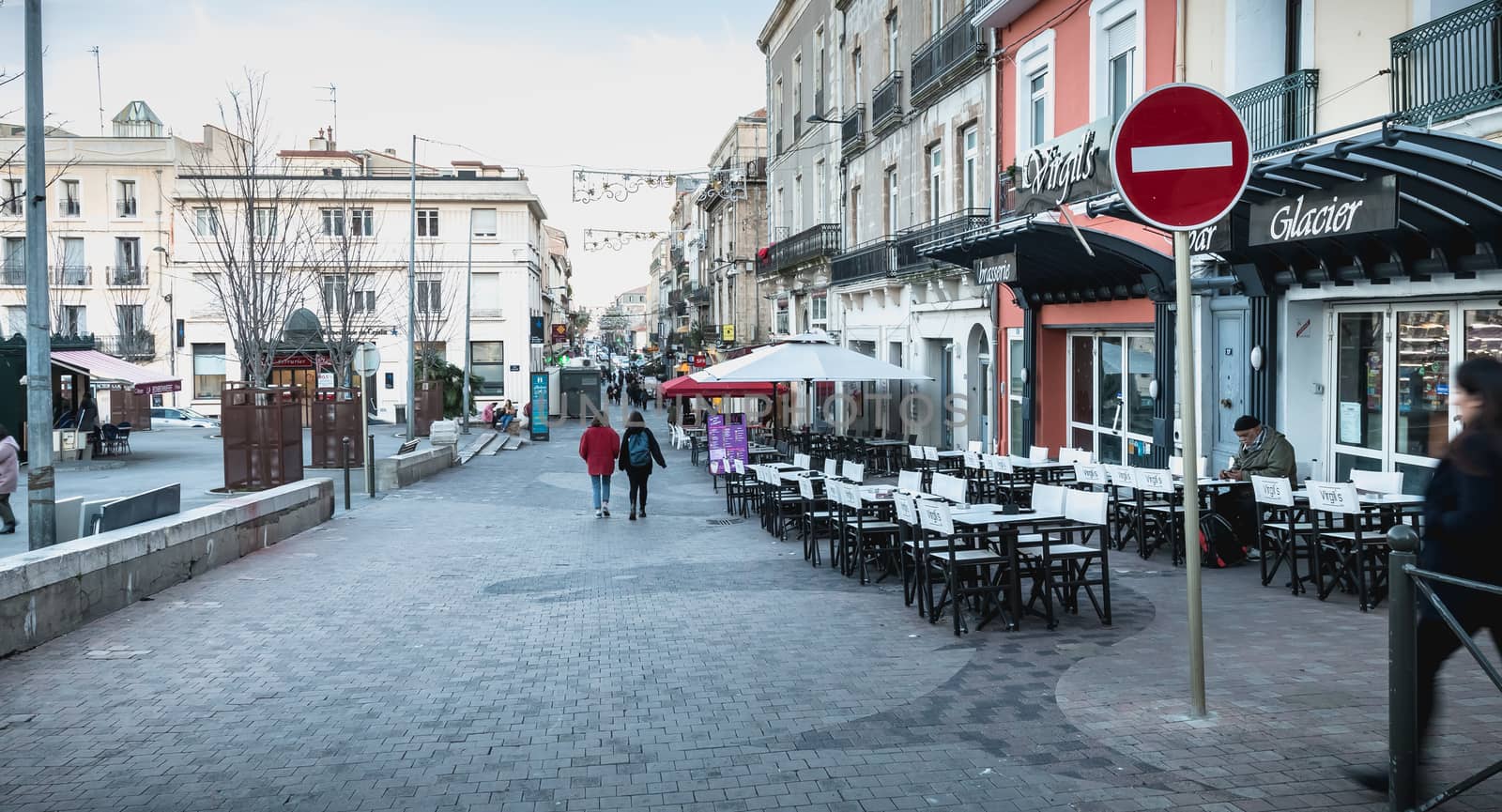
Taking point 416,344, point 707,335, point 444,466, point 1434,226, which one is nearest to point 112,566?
point 1434,226

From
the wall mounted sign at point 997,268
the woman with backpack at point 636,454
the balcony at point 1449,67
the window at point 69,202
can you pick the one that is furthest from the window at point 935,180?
the window at point 69,202

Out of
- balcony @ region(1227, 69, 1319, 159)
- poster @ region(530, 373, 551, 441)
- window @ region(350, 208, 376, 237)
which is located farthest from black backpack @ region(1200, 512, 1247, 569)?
window @ region(350, 208, 376, 237)

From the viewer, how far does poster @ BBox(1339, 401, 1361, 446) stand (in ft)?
38.9

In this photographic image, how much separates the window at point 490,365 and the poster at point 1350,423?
44.0 meters

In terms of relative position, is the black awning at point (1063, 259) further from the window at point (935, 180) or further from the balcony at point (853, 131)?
the balcony at point (853, 131)

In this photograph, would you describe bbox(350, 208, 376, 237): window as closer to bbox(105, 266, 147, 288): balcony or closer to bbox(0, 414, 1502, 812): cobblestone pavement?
bbox(105, 266, 147, 288): balcony

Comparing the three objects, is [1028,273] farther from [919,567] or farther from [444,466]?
[444,466]

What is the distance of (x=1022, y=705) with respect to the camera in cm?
627

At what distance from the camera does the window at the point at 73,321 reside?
4800cm

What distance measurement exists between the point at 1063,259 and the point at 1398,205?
7601 millimetres

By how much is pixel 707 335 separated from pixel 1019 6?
3711 centimetres

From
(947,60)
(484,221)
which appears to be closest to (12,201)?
(947,60)

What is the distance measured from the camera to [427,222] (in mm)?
51312

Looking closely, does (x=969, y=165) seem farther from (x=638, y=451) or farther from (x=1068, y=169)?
(x=638, y=451)
